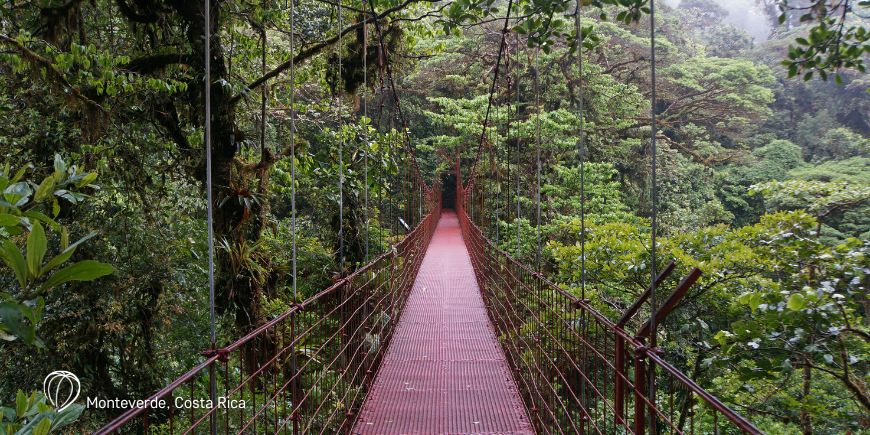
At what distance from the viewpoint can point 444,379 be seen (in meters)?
3.08

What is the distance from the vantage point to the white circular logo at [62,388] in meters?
1.43

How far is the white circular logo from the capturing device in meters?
1.43

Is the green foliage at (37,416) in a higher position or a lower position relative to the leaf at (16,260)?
lower

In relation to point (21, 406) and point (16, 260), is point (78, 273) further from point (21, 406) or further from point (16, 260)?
point (21, 406)

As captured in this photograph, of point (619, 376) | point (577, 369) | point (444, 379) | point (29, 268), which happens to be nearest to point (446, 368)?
point (444, 379)

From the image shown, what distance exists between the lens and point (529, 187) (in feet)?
31.5

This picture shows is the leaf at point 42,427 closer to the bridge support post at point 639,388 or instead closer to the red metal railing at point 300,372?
the red metal railing at point 300,372

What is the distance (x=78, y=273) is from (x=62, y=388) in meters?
3.16

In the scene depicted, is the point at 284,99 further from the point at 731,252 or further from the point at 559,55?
the point at 559,55

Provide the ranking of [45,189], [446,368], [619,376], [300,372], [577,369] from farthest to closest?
1. [446,368]
2. [577,369]
3. [300,372]
4. [619,376]
5. [45,189]

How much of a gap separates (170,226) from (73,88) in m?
1.43

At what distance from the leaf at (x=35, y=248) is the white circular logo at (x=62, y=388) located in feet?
1.59

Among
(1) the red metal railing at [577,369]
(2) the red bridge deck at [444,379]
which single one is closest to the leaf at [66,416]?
(1) the red metal railing at [577,369]

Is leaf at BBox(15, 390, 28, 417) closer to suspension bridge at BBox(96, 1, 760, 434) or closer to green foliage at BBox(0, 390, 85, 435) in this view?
green foliage at BBox(0, 390, 85, 435)
